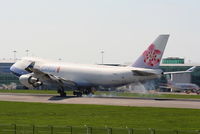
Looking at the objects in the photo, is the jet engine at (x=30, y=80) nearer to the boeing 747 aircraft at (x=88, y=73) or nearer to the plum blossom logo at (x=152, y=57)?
the boeing 747 aircraft at (x=88, y=73)

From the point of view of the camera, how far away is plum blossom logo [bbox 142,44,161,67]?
300ft

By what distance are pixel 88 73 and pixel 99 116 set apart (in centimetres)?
3698

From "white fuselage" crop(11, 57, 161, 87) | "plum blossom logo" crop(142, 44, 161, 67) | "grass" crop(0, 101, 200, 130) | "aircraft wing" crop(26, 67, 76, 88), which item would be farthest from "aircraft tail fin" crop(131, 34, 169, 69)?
"grass" crop(0, 101, 200, 130)

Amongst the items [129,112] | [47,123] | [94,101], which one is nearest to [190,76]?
[94,101]

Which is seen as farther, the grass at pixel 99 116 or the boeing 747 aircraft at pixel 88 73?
the boeing 747 aircraft at pixel 88 73

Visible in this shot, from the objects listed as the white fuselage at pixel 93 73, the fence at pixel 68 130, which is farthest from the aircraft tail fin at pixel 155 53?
the fence at pixel 68 130

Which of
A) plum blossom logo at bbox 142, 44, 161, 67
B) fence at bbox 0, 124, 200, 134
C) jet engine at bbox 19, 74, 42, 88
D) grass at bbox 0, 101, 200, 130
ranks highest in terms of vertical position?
plum blossom logo at bbox 142, 44, 161, 67

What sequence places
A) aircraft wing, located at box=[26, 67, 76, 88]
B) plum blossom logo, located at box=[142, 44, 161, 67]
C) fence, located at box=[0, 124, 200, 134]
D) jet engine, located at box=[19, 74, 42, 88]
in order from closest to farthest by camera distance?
fence, located at box=[0, 124, 200, 134], plum blossom logo, located at box=[142, 44, 161, 67], aircraft wing, located at box=[26, 67, 76, 88], jet engine, located at box=[19, 74, 42, 88]

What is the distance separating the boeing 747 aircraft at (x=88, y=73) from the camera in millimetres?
91688

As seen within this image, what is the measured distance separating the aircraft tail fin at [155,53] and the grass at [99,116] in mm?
17824

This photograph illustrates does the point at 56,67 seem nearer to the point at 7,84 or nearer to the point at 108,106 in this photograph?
the point at 108,106

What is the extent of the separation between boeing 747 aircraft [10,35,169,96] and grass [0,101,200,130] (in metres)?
17.5

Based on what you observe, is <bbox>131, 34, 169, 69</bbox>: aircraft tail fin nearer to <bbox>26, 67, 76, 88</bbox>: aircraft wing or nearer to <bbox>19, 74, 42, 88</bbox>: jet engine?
<bbox>26, 67, 76, 88</bbox>: aircraft wing

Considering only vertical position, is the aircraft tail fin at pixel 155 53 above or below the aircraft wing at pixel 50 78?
above
